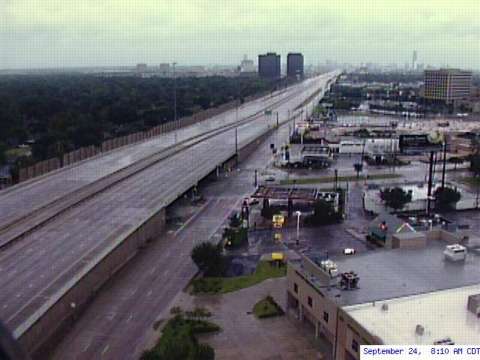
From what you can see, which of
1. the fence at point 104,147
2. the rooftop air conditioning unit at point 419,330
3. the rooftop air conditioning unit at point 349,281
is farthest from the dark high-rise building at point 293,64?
the rooftop air conditioning unit at point 419,330

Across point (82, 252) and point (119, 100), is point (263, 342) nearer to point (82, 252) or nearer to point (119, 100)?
point (82, 252)

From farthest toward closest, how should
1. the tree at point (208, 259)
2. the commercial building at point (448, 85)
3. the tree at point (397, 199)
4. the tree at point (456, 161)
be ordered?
the commercial building at point (448, 85) < the tree at point (456, 161) < the tree at point (397, 199) < the tree at point (208, 259)

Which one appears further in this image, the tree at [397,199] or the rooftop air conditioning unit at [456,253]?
the tree at [397,199]

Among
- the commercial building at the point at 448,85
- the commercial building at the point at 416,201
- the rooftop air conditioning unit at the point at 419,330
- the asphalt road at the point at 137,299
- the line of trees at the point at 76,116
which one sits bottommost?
the asphalt road at the point at 137,299

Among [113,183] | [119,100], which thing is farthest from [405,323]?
[119,100]

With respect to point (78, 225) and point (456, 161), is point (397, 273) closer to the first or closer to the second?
point (78, 225)

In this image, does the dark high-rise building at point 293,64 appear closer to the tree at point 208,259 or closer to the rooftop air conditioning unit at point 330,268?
the tree at point 208,259
